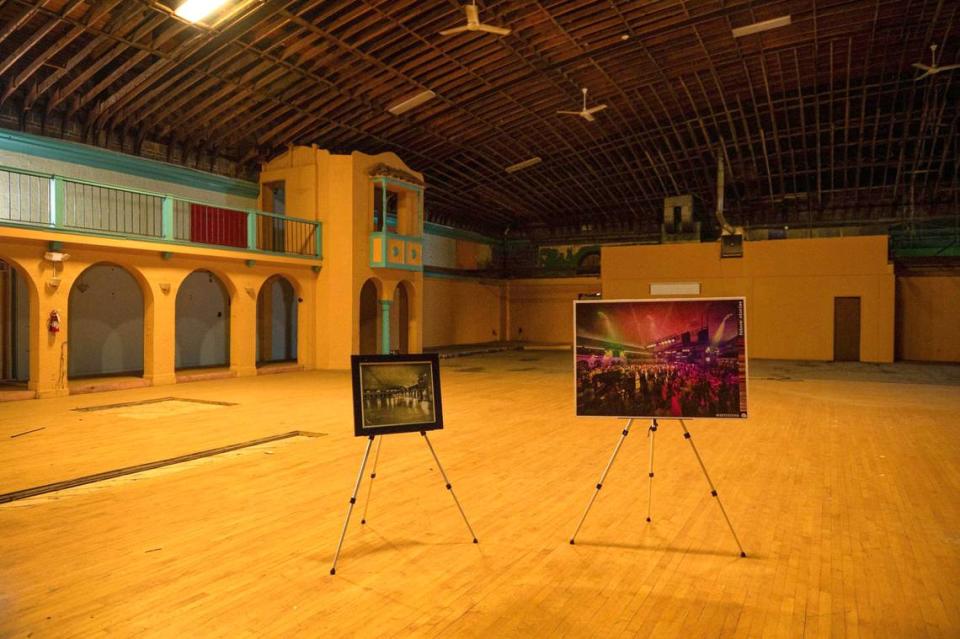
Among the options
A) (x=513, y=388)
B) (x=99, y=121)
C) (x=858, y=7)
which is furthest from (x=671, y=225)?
(x=99, y=121)

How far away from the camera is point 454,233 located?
26234mm

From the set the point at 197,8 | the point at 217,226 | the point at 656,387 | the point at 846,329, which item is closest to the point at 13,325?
the point at 217,226

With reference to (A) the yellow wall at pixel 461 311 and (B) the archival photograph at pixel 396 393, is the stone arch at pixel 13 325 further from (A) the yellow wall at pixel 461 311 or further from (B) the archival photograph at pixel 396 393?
(A) the yellow wall at pixel 461 311

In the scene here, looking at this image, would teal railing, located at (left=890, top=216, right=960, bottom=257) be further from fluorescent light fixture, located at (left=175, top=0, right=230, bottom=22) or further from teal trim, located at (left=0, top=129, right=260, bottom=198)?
fluorescent light fixture, located at (left=175, top=0, right=230, bottom=22)

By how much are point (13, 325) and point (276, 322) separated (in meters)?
6.91

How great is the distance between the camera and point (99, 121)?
1367 centimetres

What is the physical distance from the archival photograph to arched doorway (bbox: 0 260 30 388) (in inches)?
474

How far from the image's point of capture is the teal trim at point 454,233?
81.2 ft

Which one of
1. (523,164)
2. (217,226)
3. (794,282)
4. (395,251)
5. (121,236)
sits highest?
(523,164)

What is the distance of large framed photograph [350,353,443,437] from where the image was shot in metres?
4.16

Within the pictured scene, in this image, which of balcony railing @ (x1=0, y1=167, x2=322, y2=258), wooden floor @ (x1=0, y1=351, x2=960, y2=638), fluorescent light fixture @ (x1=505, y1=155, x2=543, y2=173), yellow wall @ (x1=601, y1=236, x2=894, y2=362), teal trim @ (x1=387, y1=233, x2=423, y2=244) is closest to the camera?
wooden floor @ (x1=0, y1=351, x2=960, y2=638)

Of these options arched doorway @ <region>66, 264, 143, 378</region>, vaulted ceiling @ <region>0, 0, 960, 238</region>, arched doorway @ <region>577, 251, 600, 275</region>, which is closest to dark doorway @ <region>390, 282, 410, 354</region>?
vaulted ceiling @ <region>0, 0, 960, 238</region>

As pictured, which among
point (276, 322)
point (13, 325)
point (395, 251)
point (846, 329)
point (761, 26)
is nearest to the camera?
point (13, 325)

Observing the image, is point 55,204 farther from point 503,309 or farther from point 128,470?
point 503,309
